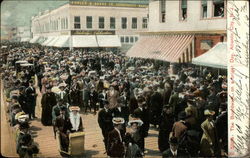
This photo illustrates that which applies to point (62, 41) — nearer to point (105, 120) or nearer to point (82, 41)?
point (82, 41)

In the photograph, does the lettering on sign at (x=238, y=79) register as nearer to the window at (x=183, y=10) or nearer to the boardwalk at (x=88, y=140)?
the boardwalk at (x=88, y=140)

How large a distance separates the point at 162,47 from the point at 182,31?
3.96ft

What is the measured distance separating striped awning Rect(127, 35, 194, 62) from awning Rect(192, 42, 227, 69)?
1.05 m

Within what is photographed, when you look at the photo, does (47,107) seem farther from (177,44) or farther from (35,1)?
(177,44)

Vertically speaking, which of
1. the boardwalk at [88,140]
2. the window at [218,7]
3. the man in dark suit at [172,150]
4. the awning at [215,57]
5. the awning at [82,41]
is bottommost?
the boardwalk at [88,140]

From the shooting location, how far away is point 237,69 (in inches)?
319

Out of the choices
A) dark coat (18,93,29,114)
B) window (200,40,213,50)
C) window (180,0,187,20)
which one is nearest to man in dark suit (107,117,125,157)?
dark coat (18,93,29,114)

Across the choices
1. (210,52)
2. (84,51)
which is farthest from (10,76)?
(210,52)

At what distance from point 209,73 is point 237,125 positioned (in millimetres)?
2703

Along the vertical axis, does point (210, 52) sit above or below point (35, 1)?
below

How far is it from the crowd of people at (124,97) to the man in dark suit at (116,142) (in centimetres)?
3

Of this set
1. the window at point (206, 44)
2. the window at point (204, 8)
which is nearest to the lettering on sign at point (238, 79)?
the window at point (206, 44)

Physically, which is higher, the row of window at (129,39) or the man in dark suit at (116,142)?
the row of window at (129,39)

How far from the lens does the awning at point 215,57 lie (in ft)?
30.3
